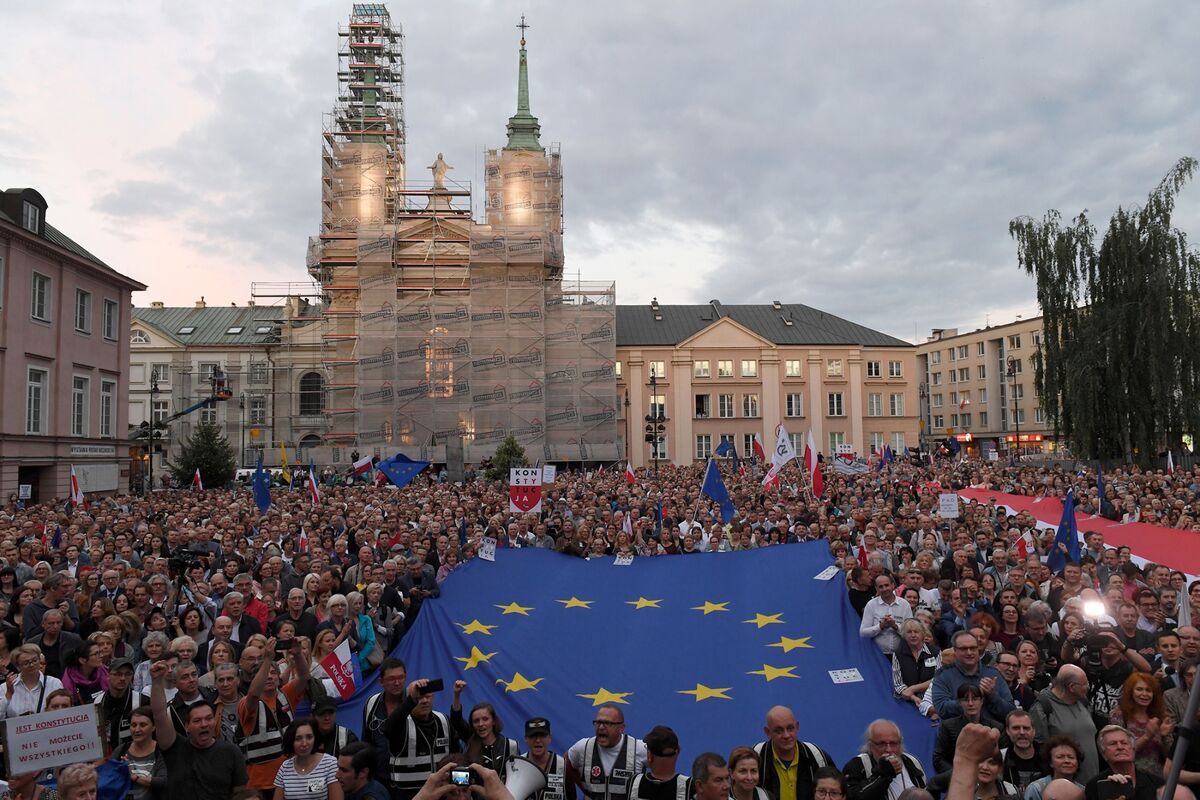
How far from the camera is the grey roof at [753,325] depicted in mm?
67750

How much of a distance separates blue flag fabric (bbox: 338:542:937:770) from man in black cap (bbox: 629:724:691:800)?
84.9 inches

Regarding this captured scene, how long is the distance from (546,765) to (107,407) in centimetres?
3772

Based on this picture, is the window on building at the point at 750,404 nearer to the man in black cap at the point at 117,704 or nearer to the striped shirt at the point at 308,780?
the man in black cap at the point at 117,704

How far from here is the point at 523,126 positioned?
67312mm

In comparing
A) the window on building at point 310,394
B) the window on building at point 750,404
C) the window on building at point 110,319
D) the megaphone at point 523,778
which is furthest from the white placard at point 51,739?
the window on building at point 750,404

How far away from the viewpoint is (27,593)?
30.2 feet

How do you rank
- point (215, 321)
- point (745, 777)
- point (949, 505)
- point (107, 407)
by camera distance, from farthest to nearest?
point (215, 321) < point (107, 407) < point (949, 505) < point (745, 777)

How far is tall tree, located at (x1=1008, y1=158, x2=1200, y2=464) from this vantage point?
3441cm

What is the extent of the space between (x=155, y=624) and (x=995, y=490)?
81.7 feet

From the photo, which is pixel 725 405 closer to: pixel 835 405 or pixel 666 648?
pixel 835 405

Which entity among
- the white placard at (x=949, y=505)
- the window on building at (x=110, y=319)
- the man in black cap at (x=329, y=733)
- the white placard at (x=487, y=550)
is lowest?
the man in black cap at (x=329, y=733)

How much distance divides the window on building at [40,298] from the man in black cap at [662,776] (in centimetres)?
3459

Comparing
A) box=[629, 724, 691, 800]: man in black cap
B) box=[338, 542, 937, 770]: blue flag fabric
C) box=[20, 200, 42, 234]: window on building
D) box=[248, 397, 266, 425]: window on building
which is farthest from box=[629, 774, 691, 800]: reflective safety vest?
box=[248, 397, 266, 425]: window on building

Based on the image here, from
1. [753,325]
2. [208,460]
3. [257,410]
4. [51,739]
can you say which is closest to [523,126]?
[753,325]
